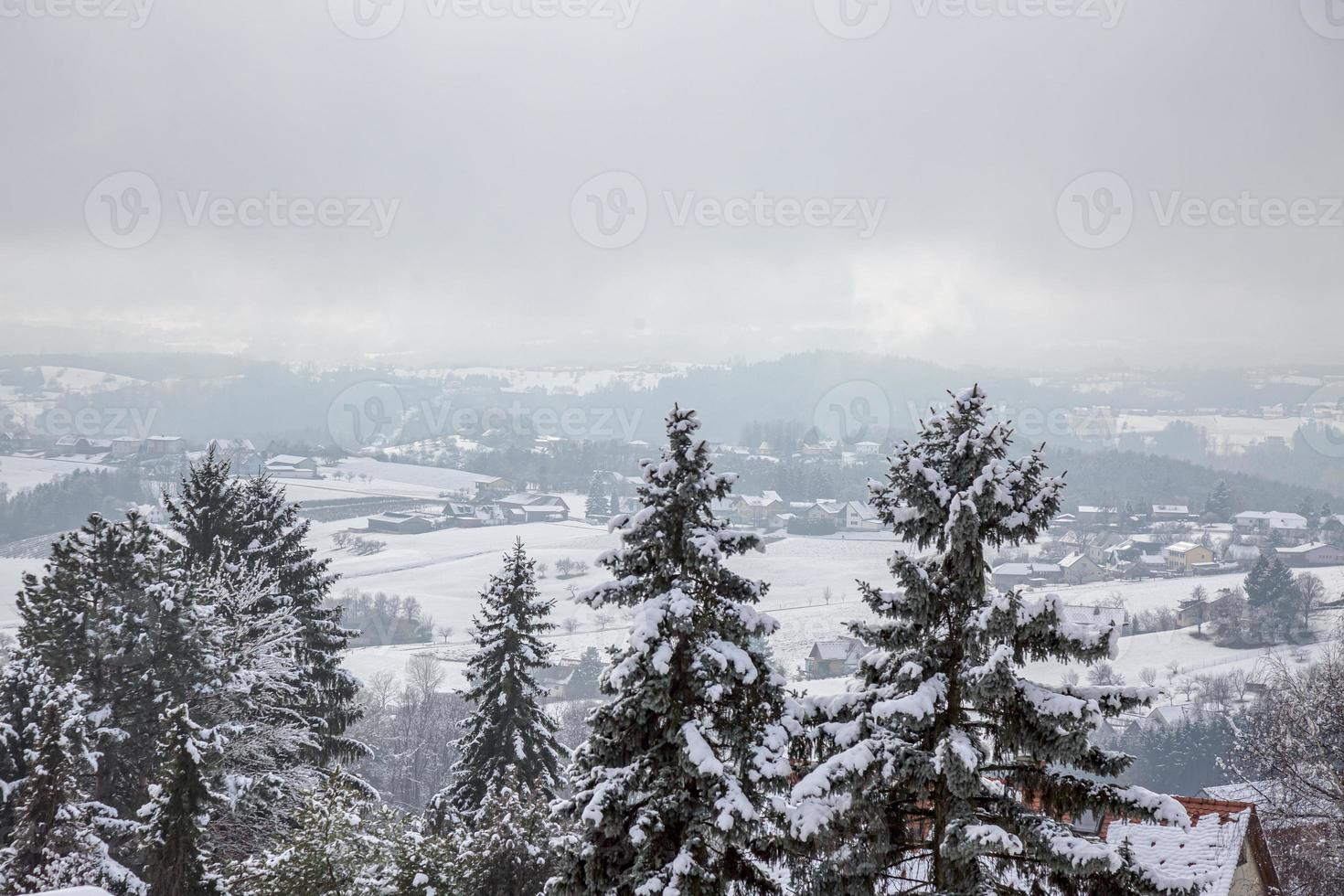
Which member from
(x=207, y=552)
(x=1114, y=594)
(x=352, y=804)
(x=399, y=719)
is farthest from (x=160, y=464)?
(x=352, y=804)

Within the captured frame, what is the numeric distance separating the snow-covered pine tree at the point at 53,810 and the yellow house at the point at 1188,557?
516ft

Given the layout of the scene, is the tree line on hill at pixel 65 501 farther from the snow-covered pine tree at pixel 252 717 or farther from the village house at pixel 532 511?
the snow-covered pine tree at pixel 252 717

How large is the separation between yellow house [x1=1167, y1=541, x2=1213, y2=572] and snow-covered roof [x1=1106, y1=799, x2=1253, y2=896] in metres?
146

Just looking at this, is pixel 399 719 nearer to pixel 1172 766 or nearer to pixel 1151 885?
pixel 1172 766

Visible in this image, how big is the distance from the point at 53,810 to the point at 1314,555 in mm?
181790

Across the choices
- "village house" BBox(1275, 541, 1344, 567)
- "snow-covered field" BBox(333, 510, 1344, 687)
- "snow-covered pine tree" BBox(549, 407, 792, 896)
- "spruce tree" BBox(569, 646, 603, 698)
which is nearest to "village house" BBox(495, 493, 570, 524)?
"snow-covered field" BBox(333, 510, 1344, 687)

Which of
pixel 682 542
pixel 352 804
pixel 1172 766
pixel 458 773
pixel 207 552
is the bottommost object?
pixel 1172 766

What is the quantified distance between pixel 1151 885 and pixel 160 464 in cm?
21481

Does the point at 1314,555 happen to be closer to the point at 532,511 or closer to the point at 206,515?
the point at 532,511

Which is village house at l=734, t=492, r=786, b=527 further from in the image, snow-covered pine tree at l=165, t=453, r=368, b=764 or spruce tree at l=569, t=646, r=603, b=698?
snow-covered pine tree at l=165, t=453, r=368, b=764

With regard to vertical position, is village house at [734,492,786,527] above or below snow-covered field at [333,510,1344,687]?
above

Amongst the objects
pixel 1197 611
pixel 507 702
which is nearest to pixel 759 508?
pixel 1197 611

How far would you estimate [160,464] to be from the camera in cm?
19375

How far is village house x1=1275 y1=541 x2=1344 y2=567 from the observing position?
15300 centimetres
